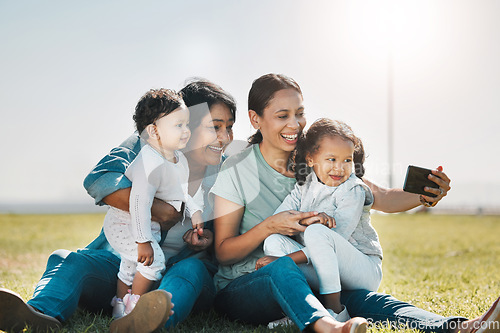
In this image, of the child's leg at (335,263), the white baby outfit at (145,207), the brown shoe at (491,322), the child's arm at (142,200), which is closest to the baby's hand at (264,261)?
the child's leg at (335,263)

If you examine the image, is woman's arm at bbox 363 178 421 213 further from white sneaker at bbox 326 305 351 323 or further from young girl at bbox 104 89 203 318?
young girl at bbox 104 89 203 318

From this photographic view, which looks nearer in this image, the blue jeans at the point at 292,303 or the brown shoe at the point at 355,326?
the brown shoe at the point at 355,326

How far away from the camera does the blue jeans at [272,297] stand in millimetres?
2471

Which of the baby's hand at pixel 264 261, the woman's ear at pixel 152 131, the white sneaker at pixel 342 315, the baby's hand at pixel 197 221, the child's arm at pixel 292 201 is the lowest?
the white sneaker at pixel 342 315

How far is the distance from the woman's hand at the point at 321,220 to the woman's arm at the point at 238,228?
27 mm

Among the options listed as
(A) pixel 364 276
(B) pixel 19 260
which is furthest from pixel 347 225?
(B) pixel 19 260

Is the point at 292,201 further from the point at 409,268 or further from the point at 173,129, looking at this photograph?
the point at 409,268

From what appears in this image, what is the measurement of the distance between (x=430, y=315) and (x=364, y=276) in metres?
0.49

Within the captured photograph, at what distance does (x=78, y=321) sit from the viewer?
3.11 metres

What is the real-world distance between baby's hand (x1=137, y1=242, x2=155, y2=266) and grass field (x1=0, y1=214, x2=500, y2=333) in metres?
0.43

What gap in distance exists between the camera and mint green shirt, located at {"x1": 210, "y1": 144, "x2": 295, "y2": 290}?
3.35 metres

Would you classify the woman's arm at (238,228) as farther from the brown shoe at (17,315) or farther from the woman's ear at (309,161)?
the brown shoe at (17,315)

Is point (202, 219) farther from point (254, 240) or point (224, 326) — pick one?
point (224, 326)

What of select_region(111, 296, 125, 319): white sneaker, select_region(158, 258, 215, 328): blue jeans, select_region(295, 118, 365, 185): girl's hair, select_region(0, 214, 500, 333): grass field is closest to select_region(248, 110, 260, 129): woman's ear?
select_region(295, 118, 365, 185): girl's hair
